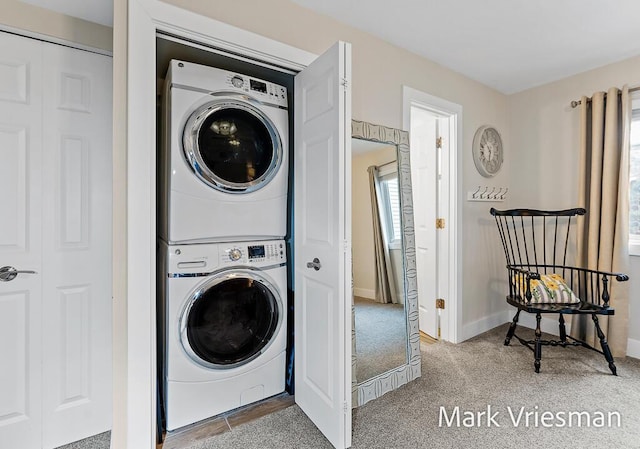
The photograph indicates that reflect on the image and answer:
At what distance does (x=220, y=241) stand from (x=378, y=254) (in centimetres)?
106

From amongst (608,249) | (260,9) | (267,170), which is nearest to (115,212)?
(267,170)

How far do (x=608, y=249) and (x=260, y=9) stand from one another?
3050 millimetres

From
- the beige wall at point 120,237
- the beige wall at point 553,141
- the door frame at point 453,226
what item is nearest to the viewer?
the beige wall at point 120,237

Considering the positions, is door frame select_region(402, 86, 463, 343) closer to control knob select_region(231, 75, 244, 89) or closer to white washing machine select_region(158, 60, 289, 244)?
white washing machine select_region(158, 60, 289, 244)

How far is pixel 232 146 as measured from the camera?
5.78 feet

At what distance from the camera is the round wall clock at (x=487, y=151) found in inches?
117

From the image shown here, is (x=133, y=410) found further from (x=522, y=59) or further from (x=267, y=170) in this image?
(x=522, y=59)

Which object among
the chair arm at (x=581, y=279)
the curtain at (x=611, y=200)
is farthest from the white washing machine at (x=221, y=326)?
the curtain at (x=611, y=200)

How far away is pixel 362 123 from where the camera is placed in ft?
6.83

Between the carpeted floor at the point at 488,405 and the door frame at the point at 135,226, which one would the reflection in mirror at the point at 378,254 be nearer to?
the carpeted floor at the point at 488,405

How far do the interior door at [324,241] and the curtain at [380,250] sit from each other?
1.87 ft

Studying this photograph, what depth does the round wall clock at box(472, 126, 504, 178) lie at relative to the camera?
9.72 feet

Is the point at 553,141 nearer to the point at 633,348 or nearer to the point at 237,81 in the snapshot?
the point at 633,348

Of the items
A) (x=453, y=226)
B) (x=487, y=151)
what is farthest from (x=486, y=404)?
(x=487, y=151)
